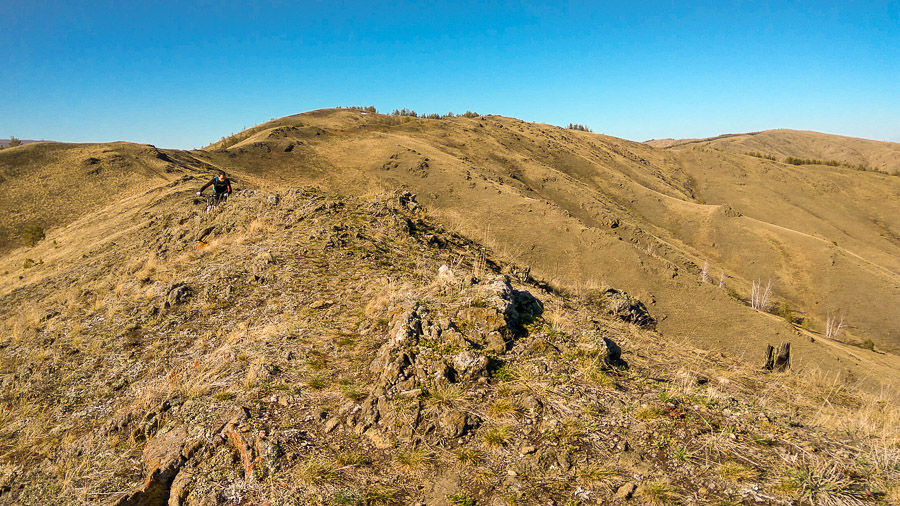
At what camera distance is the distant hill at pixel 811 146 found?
128m

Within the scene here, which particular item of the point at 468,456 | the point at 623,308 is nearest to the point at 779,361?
the point at 623,308

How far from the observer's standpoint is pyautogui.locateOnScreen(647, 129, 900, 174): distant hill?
128 m

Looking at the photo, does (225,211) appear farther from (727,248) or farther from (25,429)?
(727,248)

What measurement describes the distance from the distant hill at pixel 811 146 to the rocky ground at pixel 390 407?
145 m

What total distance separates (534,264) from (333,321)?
62.4ft

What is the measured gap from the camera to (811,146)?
158m

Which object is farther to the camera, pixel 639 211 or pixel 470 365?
pixel 639 211

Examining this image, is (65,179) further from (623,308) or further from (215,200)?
(623,308)

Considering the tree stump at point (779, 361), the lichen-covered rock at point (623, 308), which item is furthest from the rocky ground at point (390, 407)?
the lichen-covered rock at point (623, 308)

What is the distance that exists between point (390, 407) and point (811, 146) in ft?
695

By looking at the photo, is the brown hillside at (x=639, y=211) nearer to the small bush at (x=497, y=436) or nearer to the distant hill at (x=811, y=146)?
the small bush at (x=497, y=436)

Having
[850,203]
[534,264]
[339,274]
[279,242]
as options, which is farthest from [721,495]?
[850,203]

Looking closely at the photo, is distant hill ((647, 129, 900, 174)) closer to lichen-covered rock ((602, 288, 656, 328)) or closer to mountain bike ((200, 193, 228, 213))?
lichen-covered rock ((602, 288, 656, 328))

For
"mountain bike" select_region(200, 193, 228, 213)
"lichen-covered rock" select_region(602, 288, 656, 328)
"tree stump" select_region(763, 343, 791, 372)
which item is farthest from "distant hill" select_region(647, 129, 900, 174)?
"mountain bike" select_region(200, 193, 228, 213)
